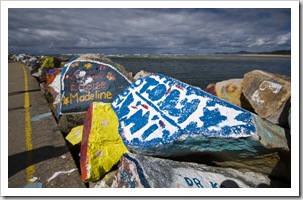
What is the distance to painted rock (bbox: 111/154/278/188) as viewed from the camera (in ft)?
5.57

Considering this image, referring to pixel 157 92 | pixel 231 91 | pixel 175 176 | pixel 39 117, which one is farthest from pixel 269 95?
pixel 39 117

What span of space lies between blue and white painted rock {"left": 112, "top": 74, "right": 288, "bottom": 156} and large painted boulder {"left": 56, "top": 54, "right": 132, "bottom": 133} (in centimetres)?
134

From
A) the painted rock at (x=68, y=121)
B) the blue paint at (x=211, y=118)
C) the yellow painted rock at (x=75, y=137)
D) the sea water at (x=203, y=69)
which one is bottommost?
the yellow painted rock at (x=75, y=137)

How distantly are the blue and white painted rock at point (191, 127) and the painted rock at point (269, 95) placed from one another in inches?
9.4

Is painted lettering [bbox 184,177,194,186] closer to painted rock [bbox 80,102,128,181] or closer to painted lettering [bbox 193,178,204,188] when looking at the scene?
painted lettering [bbox 193,178,204,188]

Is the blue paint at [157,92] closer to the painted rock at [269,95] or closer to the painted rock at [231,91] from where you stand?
the painted rock at [269,95]

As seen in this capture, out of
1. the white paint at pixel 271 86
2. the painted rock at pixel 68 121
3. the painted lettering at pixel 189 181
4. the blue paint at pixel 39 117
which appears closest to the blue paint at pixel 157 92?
the painted lettering at pixel 189 181

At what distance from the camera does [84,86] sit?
3.71 metres

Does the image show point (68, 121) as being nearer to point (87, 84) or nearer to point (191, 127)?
point (87, 84)

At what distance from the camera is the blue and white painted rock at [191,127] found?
1962mm

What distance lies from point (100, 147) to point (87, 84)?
5.64 ft

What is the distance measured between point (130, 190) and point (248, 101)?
7.06 ft

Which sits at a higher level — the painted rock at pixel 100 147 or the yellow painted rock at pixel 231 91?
the yellow painted rock at pixel 231 91

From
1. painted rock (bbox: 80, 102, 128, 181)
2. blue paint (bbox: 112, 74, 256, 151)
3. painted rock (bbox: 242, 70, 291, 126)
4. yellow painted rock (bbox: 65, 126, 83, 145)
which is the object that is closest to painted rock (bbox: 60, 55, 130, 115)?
yellow painted rock (bbox: 65, 126, 83, 145)
